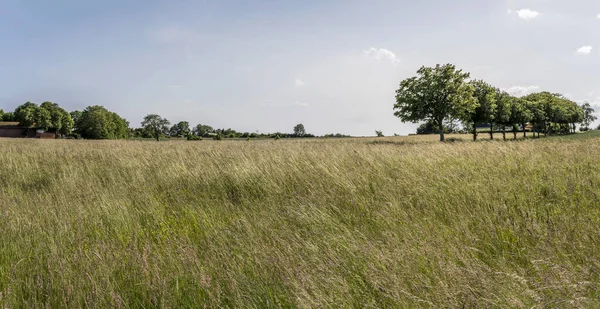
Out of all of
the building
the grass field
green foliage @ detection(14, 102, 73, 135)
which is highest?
green foliage @ detection(14, 102, 73, 135)

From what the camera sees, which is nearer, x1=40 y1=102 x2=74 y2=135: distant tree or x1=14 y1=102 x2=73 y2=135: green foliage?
x1=14 y1=102 x2=73 y2=135: green foliage

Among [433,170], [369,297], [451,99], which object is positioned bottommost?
[369,297]

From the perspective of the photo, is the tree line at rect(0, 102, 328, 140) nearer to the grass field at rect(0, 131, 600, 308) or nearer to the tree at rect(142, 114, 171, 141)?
the tree at rect(142, 114, 171, 141)

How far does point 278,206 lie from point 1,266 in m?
2.96

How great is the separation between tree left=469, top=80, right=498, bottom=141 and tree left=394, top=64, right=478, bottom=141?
11.7 feet

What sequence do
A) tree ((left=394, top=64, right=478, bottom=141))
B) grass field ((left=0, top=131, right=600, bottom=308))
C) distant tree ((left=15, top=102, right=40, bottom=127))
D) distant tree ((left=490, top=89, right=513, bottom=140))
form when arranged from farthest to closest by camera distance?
distant tree ((left=15, top=102, right=40, bottom=127)) → distant tree ((left=490, top=89, right=513, bottom=140)) → tree ((left=394, top=64, right=478, bottom=141)) → grass field ((left=0, top=131, right=600, bottom=308))

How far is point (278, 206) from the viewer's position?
4.61m

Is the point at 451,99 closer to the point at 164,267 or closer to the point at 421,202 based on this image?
the point at 421,202

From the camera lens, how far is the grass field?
2332 millimetres

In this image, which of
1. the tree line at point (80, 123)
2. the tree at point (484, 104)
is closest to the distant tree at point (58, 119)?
the tree line at point (80, 123)

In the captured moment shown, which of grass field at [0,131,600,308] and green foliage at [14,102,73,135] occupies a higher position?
green foliage at [14,102,73,135]

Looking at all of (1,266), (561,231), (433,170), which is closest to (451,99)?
(433,170)

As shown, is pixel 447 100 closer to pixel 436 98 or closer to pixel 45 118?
pixel 436 98

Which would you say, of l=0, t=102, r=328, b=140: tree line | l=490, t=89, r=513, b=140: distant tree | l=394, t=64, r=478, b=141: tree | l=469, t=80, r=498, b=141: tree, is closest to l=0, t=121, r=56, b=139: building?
l=0, t=102, r=328, b=140: tree line
